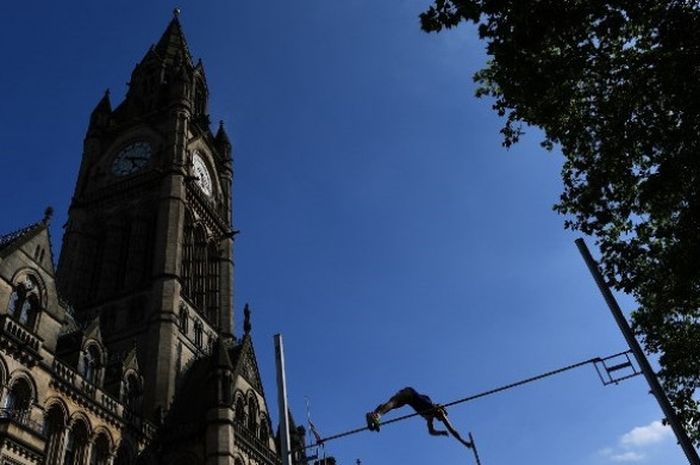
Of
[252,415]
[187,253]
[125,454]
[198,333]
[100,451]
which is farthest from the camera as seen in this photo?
[187,253]

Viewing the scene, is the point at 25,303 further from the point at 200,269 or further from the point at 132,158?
the point at 132,158

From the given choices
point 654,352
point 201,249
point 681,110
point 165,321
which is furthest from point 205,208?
point 681,110

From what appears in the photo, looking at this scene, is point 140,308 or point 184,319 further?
point 184,319

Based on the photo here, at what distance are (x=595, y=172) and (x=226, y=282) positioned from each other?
124 ft

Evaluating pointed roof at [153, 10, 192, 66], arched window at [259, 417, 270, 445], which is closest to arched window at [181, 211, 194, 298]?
arched window at [259, 417, 270, 445]

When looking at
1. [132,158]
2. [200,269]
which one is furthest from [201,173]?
[200,269]

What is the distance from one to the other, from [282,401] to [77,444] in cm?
1764

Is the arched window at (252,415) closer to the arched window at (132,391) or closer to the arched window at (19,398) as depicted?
the arched window at (132,391)

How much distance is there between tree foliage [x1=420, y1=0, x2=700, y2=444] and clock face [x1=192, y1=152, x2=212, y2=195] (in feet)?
127

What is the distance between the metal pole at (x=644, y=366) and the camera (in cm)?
1147

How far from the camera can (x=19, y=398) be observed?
25375mm

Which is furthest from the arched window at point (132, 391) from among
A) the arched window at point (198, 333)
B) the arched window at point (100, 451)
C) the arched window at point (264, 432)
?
the arched window at point (264, 432)

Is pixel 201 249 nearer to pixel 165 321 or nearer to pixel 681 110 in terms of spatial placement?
pixel 165 321

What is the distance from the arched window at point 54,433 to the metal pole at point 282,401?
15689mm
